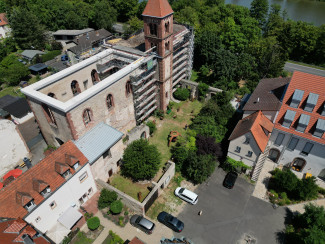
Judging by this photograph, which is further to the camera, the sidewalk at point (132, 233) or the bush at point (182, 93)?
the bush at point (182, 93)

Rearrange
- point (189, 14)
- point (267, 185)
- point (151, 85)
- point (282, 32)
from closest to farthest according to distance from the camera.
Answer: point (267, 185) → point (151, 85) → point (282, 32) → point (189, 14)

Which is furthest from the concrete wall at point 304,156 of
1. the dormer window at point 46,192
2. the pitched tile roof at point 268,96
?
the dormer window at point 46,192

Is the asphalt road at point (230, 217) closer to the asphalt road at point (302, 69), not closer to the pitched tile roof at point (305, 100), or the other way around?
the pitched tile roof at point (305, 100)

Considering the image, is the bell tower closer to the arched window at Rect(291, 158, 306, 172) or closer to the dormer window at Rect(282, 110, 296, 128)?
the dormer window at Rect(282, 110, 296, 128)

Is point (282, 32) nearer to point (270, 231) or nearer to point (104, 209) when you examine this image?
point (270, 231)

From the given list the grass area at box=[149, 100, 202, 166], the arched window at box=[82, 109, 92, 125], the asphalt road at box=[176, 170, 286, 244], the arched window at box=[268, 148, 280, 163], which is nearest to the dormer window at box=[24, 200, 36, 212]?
the arched window at box=[82, 109, 92, 125]

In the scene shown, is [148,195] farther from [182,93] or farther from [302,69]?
[302,69]

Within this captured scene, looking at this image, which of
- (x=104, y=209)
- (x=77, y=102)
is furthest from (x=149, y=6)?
(x=104, y=209)
